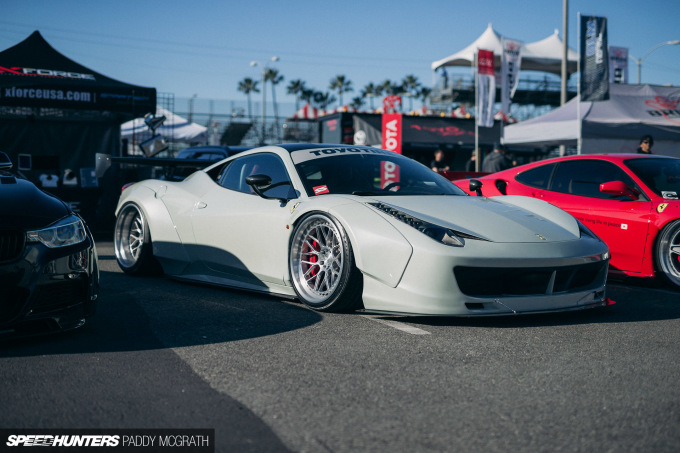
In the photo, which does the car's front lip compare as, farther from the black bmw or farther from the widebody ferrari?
the widebody ferrari

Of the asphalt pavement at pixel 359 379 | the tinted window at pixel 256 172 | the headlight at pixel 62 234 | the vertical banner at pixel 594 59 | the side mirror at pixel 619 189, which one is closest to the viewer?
the asphalt pavement at pixel 359 379

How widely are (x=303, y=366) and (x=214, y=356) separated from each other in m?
0.47

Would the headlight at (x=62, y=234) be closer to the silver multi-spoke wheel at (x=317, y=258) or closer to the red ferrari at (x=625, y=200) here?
the silver multi-spoke wheel at (x=317, y=258)

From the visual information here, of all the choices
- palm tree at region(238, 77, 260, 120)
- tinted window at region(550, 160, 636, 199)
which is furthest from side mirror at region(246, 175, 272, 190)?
palm tree at region(238, 77, 260, 120)

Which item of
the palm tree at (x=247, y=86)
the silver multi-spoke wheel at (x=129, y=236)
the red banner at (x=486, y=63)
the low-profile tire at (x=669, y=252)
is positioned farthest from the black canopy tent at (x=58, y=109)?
the palm tree at (x=247, y=86)

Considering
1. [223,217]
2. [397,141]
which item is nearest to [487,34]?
[397,141]

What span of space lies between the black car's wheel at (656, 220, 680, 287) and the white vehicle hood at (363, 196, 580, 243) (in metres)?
1.37

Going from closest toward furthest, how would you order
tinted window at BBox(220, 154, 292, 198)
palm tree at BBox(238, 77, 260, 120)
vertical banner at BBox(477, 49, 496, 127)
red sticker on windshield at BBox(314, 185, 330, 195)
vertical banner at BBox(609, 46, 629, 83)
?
red sticker on windshield at BBox(314, 185, 330, 195) → tinted window at BBox(220, 154, 292, 198) → vertical banner at BBox(477, 49, 496, 127) → vertical banner at BBox(609, 46, 629, 83) → palm tree at BBox(238, 77, 260, 120)

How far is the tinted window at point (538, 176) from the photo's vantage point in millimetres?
7039

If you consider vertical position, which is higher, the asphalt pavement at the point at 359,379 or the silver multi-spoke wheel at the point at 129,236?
the silver multi-spoke wheel at the point at 129,236

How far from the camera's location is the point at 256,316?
4.39m

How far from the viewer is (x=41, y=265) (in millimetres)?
3395

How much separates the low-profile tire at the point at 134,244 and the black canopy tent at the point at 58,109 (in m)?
5.72

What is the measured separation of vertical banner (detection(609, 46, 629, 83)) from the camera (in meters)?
22.0
